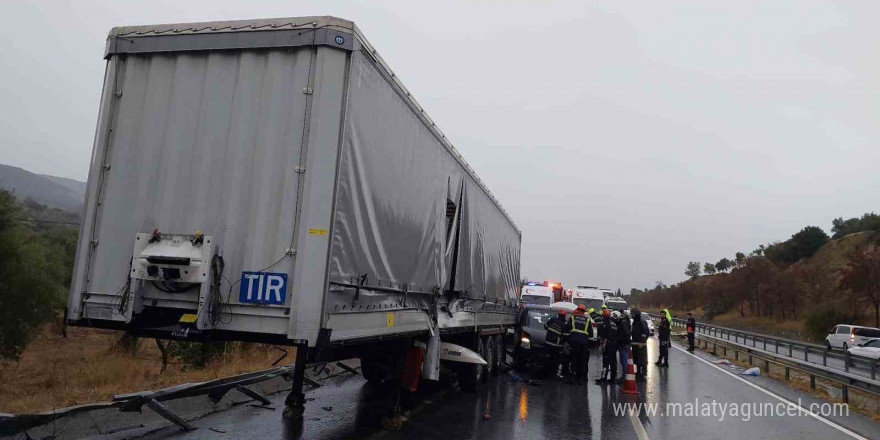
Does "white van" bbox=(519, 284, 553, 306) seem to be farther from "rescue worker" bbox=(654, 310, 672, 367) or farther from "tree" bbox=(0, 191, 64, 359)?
"tree" bbox=(0, 191, 64, 359)

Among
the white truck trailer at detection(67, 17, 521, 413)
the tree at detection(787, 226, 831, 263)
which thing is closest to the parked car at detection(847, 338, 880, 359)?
the white truck trailer at detection(67, 17, 521, 413)

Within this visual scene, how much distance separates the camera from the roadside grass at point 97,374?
754cm

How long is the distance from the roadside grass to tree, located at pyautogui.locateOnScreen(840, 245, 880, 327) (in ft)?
147

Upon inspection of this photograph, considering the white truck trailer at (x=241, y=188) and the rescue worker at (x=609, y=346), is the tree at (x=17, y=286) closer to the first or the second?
the white truck trailer at (x=241, y=188)

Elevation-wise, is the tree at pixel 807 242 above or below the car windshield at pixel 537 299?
above

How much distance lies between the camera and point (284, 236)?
4.91 m

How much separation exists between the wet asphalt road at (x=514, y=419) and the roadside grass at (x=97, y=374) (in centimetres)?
168

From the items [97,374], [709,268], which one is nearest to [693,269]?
[709,268]

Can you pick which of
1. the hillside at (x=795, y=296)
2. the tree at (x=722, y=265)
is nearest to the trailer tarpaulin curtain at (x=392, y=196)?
the hillside at (x=795, y=296)

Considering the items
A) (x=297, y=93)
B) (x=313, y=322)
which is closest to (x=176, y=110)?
(x=297, y=93)

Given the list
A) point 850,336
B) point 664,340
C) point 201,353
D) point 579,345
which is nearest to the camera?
point 201,353

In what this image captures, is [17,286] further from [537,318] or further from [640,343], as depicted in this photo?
[640,343]

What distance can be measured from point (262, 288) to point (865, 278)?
4949cm

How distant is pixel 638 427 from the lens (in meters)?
8.30
